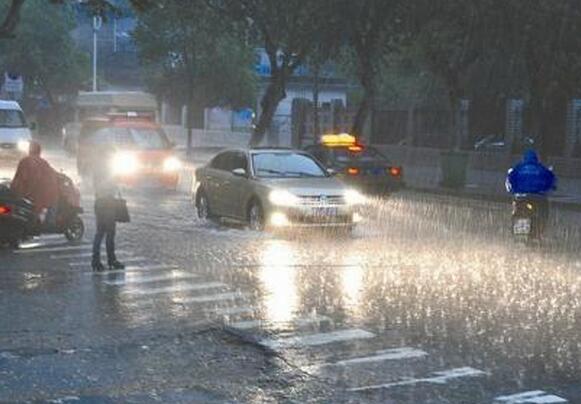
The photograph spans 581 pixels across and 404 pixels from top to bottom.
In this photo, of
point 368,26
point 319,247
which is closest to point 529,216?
point 319,247

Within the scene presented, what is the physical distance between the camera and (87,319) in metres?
10.4

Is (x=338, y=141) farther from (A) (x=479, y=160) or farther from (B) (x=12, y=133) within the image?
(A) (x=479, y=160)

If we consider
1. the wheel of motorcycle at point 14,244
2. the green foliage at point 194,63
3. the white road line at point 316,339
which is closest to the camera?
the white road line at point 316,339

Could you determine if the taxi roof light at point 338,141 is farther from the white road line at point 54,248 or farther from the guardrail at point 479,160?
the white road line at point 54,248

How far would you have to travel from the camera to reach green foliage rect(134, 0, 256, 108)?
55594 mm

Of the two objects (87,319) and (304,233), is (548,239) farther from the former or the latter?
(87,319)

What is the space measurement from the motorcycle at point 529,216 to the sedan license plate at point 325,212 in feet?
9.98

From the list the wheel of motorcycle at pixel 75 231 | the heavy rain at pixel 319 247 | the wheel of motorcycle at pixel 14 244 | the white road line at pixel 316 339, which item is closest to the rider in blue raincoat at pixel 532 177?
the heavy rain at pixel 319 247

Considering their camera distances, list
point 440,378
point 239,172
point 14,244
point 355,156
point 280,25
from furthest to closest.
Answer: point 280,25 → point 355,156 → point 239,172 → point 14,244 → point 440,378

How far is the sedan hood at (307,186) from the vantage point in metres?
17.9

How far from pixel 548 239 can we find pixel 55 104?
57.6m

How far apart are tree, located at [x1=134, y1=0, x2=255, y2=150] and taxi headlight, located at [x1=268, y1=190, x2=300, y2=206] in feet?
98.0

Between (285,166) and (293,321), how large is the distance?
9.22 metres

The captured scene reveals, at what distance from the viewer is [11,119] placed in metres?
33.0
